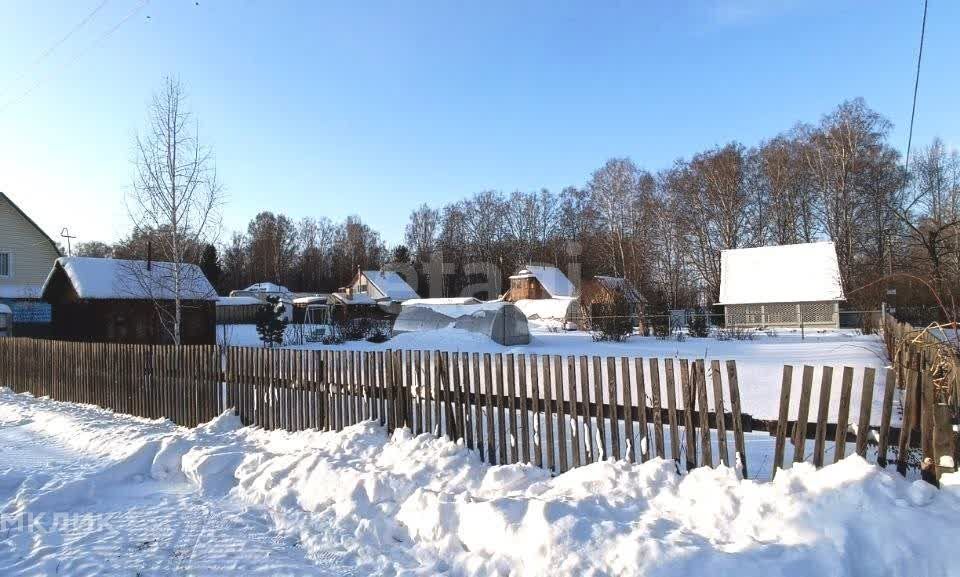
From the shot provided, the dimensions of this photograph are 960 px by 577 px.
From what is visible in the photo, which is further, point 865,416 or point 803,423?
point 803,423

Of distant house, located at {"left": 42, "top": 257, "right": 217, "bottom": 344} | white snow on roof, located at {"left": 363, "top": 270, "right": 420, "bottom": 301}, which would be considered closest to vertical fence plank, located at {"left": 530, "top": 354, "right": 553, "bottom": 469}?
distant house, located at {"left": 42, "top": 257, "right": 217, "bottom": 344}

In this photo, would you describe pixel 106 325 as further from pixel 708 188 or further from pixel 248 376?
pixel 708 188

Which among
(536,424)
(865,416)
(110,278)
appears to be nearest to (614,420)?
(536,424)

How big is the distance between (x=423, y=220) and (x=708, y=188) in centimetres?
4442

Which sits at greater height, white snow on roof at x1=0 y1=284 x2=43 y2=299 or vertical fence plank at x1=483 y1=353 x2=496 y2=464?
white snow on roof at x1=0 y1=284 x2=43 y2=299

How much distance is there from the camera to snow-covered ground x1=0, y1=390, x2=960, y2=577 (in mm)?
3291

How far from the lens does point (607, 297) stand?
34.7 m

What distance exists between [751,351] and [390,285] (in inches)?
1719

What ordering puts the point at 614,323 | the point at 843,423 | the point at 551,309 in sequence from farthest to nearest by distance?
1. the point at 551,309
2. the point at 614,323
3. the point at 843,423

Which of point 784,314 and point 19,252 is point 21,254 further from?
point 784,314

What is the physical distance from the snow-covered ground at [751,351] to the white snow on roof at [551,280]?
21113 millimetres

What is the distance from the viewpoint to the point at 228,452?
20.6 feet

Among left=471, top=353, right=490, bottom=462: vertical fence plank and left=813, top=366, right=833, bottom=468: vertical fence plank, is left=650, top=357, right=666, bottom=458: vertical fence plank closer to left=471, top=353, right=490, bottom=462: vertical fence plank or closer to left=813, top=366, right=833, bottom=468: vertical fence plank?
left=813, top=366, right=833, bottom=468: vertical fence plank

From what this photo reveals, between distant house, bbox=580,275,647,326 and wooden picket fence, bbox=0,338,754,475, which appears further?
distant house, bbox=580,275,647,326
